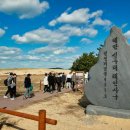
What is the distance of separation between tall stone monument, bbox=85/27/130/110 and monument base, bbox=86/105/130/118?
9.2 inches

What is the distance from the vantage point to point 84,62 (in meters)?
61.2

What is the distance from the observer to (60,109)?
1503 cm

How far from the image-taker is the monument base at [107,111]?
12745mm

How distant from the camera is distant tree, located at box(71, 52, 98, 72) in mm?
60500

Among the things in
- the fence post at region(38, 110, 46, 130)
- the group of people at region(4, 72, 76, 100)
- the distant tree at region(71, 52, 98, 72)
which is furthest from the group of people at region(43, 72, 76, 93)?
the distant tree at region(71, 52, 98, 72)

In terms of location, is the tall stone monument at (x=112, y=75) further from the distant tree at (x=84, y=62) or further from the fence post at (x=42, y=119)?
the distant tree at (x=84, y=62)

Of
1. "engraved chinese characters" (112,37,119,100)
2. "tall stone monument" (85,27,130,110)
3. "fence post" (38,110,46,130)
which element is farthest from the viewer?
"engraved chinese characters" (112,37,119,100)

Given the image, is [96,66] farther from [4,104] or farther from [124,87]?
A: [4,104]

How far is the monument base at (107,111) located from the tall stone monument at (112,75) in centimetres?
23

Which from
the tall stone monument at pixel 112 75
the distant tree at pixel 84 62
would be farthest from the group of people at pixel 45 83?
the distant tree at pixel 84 62

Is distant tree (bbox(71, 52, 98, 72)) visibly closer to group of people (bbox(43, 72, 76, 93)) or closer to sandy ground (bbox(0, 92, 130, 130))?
group of people (bbox(43, 72, 76, 93))

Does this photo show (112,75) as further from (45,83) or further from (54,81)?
(54,81)

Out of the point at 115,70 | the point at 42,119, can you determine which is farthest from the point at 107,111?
the point at 42,119

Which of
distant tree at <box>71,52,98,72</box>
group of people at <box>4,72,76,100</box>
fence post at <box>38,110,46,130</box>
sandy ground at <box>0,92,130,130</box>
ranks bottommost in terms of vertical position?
sandy ground at <box>0,92,130,130</box>
